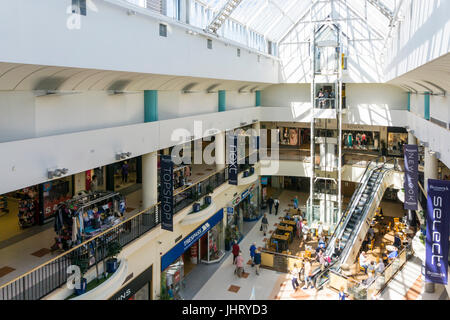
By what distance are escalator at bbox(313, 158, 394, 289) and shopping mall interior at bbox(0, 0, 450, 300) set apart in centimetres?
10

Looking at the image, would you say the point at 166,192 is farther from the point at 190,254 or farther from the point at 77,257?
the point at 190,254

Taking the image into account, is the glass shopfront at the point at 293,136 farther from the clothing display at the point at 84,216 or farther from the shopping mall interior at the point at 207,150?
the clothing display at the point at 84,216

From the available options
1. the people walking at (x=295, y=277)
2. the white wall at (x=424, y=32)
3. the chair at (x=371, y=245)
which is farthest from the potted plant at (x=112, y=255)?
the chair at (x=371, y=245)

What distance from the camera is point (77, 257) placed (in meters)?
9.55

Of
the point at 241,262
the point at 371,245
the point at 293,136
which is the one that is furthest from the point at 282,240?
the point at 293,136

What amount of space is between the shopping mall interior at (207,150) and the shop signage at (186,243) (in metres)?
0.09

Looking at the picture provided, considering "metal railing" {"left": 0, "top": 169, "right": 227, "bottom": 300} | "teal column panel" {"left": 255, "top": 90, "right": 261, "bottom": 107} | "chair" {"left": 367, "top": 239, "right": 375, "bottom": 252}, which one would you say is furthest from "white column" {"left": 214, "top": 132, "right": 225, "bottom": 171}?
"chair" {"left": 367, "top": 239, "right": 375, "bottom": 252}

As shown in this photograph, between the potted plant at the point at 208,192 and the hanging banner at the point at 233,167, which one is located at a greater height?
the hanging banner at the point at 233,167

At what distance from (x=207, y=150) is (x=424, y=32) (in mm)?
16517

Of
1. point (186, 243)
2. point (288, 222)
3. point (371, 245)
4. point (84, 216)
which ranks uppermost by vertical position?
point (84, 216)

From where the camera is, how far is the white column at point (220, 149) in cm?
2030

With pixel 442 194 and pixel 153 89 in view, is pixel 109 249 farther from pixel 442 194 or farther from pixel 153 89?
pixel 442 194

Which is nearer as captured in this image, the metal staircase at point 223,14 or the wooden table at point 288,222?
the metal staircase at point 223,14
